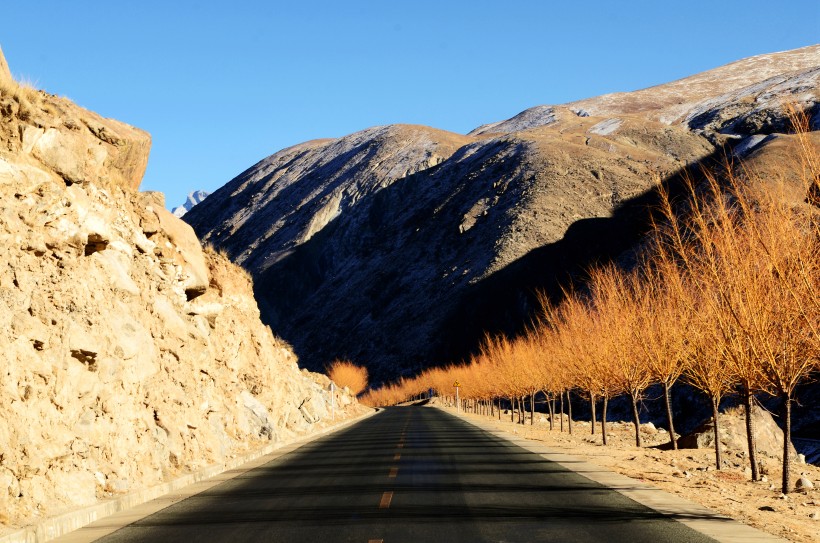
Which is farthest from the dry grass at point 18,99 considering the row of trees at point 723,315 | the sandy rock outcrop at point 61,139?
the row of trees at point 723,315

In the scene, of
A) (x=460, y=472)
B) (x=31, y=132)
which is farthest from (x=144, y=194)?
(x=460, y=472)

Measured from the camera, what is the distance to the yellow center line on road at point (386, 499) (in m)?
12.9

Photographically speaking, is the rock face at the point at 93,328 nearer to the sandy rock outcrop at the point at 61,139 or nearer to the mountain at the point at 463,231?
the sandy rock outcrop at the point at 61,139

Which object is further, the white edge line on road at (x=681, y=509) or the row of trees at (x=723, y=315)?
the row of trees at (x=723, y=315)

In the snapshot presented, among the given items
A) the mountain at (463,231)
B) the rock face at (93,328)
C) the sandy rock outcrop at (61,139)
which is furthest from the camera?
the mountain at (463,231)

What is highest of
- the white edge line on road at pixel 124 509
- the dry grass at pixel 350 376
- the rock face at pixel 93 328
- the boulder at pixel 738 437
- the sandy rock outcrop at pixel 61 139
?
the sandy rock outcrop at pixel 61 139

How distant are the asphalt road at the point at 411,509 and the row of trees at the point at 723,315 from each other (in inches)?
186

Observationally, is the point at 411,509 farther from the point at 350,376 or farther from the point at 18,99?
Result: the point at 350,376

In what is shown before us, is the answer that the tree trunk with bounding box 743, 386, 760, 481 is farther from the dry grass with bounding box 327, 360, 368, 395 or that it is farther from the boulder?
the dry grass with bounding box 327, 360, 368, 395

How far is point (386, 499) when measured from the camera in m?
13.8

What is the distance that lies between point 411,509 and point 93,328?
26.8 ft

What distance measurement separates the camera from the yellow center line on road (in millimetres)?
12891

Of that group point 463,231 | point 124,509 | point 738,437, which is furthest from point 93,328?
point 463,231

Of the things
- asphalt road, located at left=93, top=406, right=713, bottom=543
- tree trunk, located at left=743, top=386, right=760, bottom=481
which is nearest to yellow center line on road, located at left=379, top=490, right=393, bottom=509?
asphalt road, located at left=93, top=406, right=713, bottom=543
